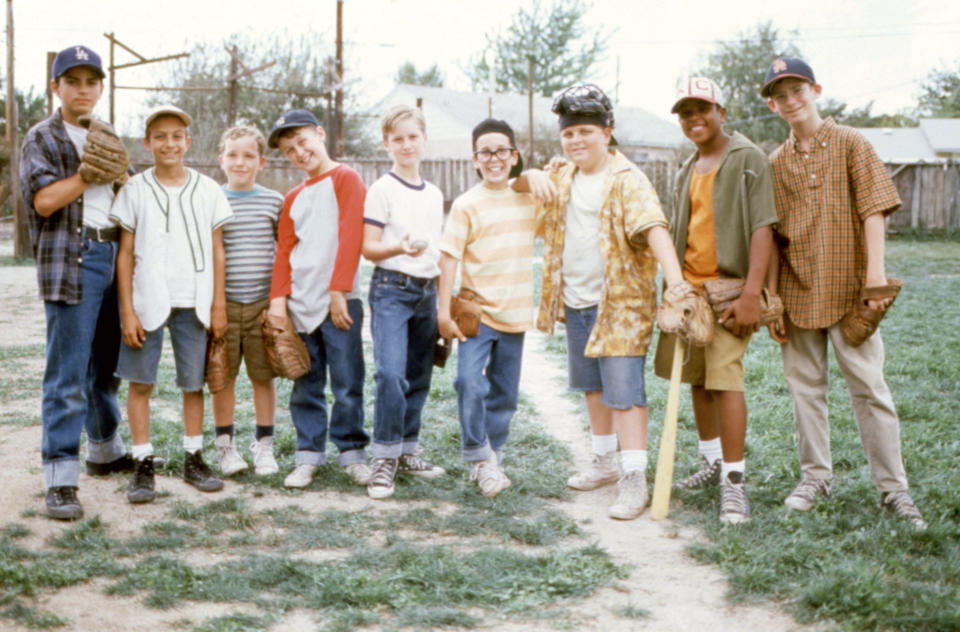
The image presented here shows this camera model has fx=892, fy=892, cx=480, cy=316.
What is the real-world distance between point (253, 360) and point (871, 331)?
2877 millimetres

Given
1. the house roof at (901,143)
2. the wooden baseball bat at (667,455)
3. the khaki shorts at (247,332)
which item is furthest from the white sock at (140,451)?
the house roof at (901,143)

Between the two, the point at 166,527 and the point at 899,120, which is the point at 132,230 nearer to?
the point at 166,527

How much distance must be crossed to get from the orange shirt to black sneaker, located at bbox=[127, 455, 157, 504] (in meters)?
2.64

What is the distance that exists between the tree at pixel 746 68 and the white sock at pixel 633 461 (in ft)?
142

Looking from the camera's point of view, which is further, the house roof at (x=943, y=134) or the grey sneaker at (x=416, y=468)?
the house roof at (x=943, y=134)

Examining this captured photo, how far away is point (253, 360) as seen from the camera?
4.48 meters

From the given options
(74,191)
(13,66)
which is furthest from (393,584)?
(13,66)

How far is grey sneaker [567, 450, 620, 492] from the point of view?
4312 mm

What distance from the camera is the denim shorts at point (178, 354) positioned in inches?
165

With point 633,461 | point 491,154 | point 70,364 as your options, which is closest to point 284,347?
point 70,364

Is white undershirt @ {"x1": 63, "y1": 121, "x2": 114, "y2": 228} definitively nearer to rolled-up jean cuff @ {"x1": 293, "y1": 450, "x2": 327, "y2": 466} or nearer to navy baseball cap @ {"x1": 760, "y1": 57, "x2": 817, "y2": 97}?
rolled-up jean cuff @ {"x1": 293, "y1": 450, "x2": 327, "y2": 466}

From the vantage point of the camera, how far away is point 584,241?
410 centimetres

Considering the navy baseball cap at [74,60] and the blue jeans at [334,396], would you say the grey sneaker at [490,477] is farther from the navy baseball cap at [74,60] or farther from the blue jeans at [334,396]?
the navy baseball cap at [74,60]

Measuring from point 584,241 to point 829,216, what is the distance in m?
1.05
